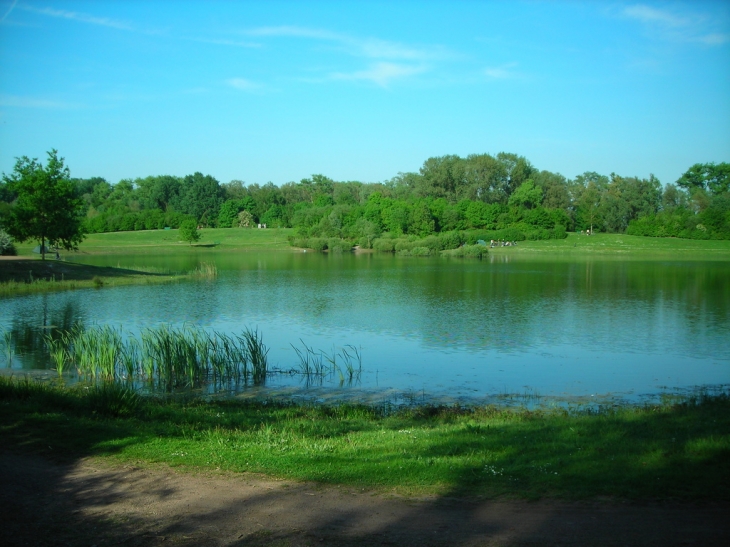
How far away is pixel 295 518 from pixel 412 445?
9.91ft

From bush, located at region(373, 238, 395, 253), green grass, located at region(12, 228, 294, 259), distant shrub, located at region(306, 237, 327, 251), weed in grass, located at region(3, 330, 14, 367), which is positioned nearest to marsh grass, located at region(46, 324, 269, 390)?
weed in grass, located at region(3, 330, 14, 367)

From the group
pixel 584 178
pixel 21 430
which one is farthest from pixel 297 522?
pixel 584 178

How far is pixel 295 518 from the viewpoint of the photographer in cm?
627

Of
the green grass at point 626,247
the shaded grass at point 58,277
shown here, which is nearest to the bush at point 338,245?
the green grass at point 626,247

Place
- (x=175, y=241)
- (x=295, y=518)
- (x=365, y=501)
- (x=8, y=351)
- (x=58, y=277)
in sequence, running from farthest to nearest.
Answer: (x=175, y=241) < (x=58, y=277) < (x=8, y=351) < (x=365, y=501) < (x=295, y=518)

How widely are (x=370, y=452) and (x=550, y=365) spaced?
40.8 ft

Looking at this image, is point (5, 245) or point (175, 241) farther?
point (175, 241)

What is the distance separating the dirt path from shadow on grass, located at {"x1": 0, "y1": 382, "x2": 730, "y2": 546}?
0.02 m

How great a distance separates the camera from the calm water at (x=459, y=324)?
58.4 feet

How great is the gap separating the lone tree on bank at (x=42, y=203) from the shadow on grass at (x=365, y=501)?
3790 cm

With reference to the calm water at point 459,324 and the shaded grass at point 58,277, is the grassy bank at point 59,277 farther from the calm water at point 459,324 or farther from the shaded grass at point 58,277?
the calm water at point 459,324

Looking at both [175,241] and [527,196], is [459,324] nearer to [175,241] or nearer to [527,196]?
[175,241]

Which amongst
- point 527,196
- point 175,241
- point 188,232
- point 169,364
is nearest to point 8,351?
point 169,364

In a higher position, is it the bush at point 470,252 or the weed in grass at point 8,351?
the bush at point 470,252
